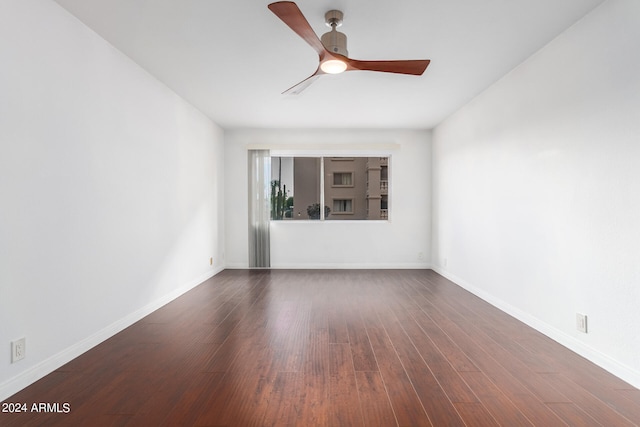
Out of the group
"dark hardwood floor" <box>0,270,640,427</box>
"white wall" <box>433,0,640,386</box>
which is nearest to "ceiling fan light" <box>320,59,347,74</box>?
"white wall" <box>433,0,640,386</box>

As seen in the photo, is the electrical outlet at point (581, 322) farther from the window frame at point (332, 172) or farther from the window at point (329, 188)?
the window at point (329, 188)

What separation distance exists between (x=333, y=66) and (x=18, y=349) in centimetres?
271

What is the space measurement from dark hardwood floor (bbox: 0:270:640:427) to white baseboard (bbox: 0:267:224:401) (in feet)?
0.19

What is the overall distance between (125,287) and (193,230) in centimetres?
162

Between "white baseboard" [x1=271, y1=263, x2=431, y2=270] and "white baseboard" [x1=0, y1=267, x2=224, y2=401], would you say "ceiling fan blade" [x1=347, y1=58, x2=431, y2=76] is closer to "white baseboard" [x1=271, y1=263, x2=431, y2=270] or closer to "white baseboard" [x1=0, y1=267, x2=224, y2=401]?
"white baseboard" [x1=0, y1=267, x2=224, y2=401]

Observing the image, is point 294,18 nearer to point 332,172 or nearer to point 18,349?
point 18,349

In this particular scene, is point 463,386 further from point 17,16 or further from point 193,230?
point 193,230

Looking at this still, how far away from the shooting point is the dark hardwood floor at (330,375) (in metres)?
1.74

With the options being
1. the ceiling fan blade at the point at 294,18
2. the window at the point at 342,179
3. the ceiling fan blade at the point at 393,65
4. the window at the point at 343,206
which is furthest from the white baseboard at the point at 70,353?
the window at the point at 342,179

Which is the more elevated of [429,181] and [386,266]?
[429,181]

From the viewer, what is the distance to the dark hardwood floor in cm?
174

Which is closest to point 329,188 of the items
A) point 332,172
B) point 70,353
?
point 332,172

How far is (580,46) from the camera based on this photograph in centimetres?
251

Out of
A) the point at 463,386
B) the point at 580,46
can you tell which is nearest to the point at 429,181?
the point at 580,46
